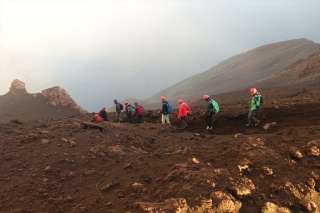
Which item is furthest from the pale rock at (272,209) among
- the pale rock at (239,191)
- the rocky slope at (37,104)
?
the rocky slope at (37,104)

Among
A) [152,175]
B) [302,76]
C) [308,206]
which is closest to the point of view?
[308,206]

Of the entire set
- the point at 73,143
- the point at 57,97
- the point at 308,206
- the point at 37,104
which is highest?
the point at 57,97

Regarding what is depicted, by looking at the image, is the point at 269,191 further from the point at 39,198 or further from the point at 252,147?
the point at 39,198

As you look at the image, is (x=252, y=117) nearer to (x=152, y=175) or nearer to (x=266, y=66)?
(x=152, y=175)

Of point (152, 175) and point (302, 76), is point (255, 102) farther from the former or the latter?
point (302, 76)

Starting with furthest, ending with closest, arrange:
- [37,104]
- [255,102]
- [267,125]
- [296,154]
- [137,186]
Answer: [37,104], [267,125], [255,102], [296,154], [137,186]

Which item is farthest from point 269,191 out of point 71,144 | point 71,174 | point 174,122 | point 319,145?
point 174,122

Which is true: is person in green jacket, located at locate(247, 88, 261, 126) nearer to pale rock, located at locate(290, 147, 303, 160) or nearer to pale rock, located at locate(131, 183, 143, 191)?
pale rock, located at locate(290, 147, 303, 160)

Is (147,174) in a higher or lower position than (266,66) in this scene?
lower

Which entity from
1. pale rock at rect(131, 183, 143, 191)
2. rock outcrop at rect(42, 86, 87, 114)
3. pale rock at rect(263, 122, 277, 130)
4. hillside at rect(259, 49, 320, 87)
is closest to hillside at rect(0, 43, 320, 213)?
pale rock at rect(131, 183, 143, 191)

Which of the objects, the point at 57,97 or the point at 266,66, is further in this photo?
the point at 266,66

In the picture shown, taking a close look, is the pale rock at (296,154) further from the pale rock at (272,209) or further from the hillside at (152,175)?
the pale rock at (272,209)

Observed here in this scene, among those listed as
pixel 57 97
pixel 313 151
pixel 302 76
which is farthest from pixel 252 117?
pixel 57 97

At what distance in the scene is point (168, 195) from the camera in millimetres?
5188
